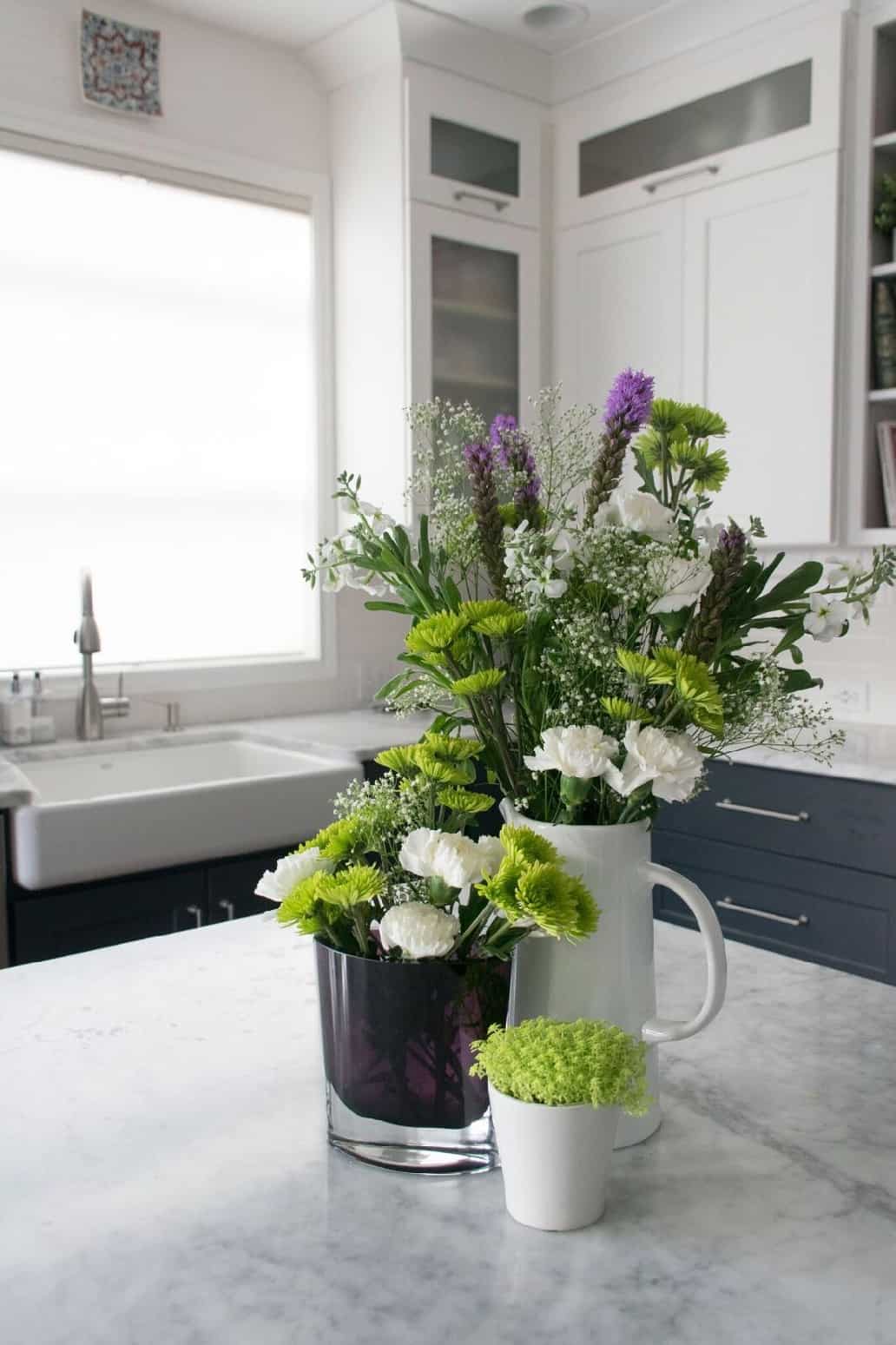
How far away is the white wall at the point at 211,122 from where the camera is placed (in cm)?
293

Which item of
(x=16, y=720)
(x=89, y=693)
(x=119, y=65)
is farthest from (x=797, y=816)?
(x=119, y=65)

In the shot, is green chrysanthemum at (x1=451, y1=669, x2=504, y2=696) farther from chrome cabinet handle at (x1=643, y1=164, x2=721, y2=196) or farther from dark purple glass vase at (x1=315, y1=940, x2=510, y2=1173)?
chrome cabinet handle at (x1=643, y1=164, x2=721, y2=196)

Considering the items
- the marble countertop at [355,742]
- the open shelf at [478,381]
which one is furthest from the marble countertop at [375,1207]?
the open shelf at [478,381]

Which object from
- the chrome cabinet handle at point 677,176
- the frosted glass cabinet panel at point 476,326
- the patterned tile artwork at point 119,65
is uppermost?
the patterned tile artwork at point 119,65

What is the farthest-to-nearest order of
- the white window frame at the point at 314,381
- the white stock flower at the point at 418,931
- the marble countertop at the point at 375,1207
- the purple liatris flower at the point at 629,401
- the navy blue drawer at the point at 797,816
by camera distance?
the white window frame at the point at 314,381
the navy blue drawer at the point at 797,816
the purple liatris flower at the point at 629,401
the white stock flower at the point at 418,931
the marble countertop at the point at 375,1207

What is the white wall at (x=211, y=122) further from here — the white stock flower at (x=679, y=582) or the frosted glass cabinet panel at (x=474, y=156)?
the white stock flower at (x=679, y=582)

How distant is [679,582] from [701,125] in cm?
269

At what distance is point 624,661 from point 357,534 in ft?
0.90

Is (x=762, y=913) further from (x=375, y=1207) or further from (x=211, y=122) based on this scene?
(x=211, y=122)

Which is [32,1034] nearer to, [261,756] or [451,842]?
[451,842]

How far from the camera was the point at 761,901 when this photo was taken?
9.61ft

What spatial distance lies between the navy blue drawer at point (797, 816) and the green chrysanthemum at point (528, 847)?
1975 mm

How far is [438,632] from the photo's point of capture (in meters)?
0.92

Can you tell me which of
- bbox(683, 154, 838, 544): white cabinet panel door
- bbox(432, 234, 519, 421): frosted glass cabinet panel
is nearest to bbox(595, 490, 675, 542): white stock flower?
bbox(683, 154, 838, 544): white cabinet panel door
